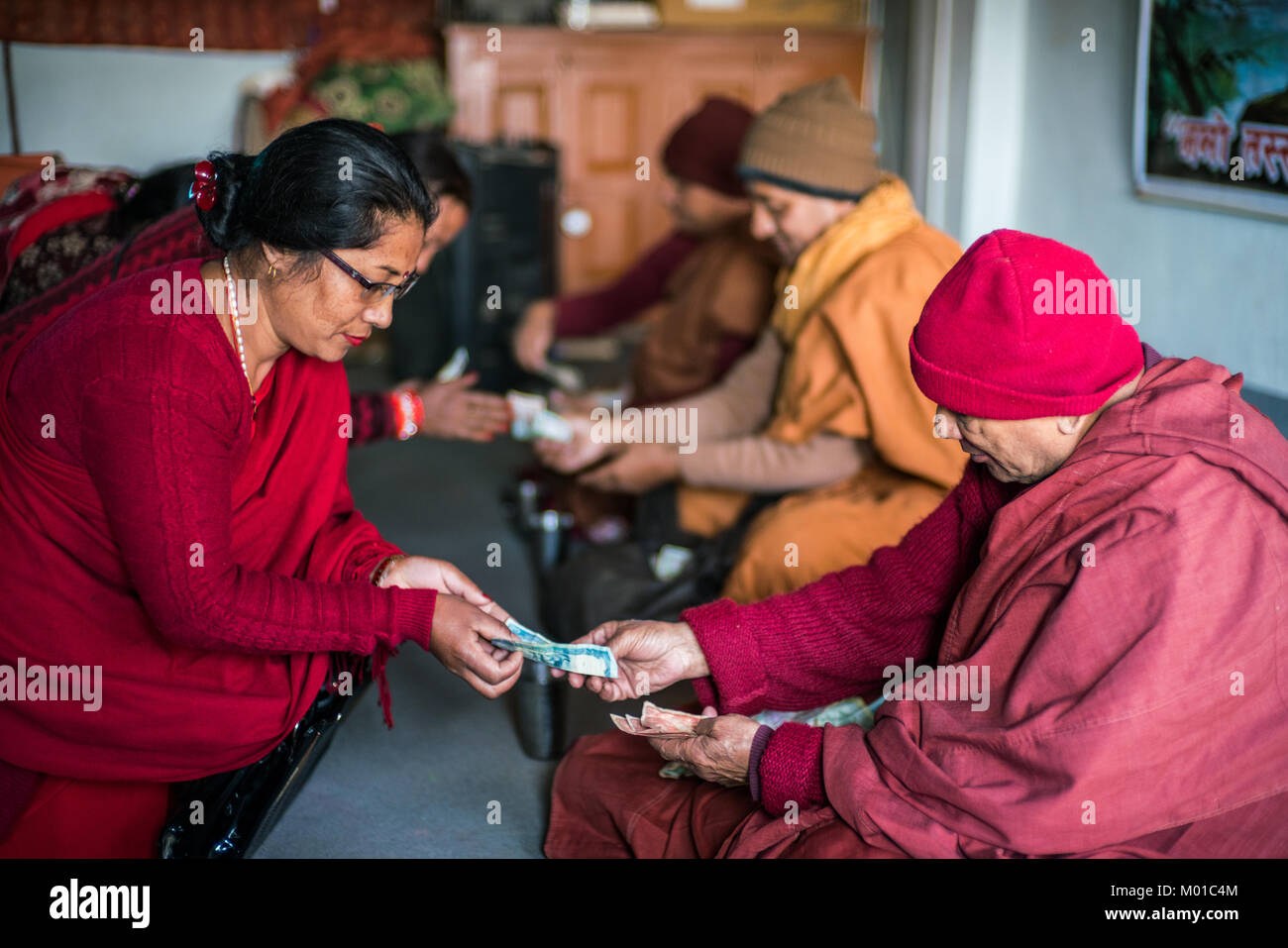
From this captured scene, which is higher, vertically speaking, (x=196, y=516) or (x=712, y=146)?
(x=712, y=146)

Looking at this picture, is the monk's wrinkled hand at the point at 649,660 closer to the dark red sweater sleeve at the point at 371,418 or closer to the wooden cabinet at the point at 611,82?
the dark red sweater sleeve at the point at 371,418

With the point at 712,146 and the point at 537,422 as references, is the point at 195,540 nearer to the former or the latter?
the point at 537,422

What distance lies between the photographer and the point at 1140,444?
1.34 metres

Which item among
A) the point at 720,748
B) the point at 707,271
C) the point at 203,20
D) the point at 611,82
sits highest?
the point at 203,20

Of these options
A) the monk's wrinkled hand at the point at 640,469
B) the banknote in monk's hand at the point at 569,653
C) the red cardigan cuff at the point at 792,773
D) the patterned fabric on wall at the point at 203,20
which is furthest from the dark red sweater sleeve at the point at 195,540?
the patterned fabric on wall at the point at 203,20

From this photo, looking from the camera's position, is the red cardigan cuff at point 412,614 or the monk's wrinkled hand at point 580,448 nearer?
the red cardigan cuff at point 412,614

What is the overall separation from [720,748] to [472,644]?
15.0 inches

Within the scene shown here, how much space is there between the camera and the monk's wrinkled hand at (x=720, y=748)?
159cm

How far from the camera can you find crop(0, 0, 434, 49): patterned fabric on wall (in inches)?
184

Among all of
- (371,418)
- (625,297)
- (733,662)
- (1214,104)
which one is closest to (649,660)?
(733,662)

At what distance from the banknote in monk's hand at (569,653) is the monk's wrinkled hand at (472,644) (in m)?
0.02

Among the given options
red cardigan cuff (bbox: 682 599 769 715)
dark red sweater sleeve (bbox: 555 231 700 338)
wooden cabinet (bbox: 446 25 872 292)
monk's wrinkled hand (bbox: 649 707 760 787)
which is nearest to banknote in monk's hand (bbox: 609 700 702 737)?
monk's wrinkled hand (bbox: 649 707 760 787)

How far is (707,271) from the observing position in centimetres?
321
